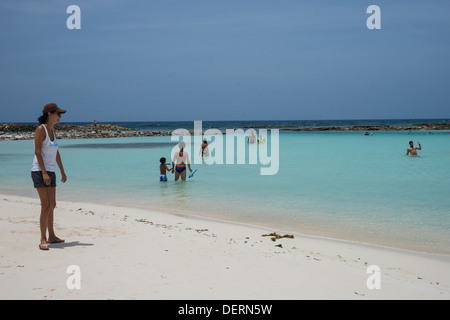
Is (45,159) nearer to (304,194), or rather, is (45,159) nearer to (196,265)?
(196,265)

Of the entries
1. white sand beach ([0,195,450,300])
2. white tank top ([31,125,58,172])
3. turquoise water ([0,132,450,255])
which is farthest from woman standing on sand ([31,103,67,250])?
turquoise water ([0,132,450,255])

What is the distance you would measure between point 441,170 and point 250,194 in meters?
10.5

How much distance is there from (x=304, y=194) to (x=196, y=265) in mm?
8002

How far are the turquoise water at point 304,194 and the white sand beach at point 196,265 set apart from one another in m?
1.32

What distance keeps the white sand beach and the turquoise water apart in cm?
132

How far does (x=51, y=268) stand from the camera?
492 centimetres

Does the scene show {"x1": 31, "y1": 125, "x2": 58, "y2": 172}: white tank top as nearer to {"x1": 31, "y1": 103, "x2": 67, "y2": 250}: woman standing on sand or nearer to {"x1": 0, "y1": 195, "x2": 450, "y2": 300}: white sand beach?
{"x1": 31, "y1": 103, "x2": 67, "y2": 250}: woman standing on sand

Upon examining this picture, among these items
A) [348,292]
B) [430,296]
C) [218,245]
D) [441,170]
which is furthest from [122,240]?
[441,170]

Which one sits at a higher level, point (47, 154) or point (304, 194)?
point (47, 154)

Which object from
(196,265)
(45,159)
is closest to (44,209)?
(45,159)

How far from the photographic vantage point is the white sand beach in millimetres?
4309

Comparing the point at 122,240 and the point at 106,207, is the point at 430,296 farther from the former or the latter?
the point at 106,207

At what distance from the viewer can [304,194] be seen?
500 inches
